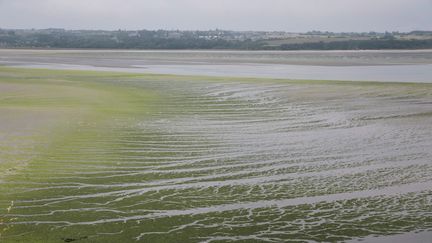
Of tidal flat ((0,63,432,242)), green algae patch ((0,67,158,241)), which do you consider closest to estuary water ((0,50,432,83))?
green algae patch ((0,67,158,241))

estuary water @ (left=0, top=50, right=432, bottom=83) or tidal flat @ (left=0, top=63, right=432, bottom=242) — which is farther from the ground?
estuary water @ (left=0, top=50, right=432, bottom=83)

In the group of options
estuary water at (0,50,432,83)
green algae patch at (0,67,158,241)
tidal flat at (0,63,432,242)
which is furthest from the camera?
estuary water at (0,50,432,83)

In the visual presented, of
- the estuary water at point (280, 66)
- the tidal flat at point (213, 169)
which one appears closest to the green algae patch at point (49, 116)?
the tidal flat at point (213, 169)

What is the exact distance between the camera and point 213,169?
635 inches

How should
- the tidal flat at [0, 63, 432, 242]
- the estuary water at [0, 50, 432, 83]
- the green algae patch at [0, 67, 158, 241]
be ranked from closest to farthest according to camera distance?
the tidal flat at [0, 63, 432, 242] < the green algae patch at [0, 67, 158, 241] < the estuary water at [0, 50, 432, 83]

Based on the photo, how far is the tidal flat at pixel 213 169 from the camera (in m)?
11.5

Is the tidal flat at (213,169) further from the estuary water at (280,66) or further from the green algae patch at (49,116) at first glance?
the estuary water at (280,66)

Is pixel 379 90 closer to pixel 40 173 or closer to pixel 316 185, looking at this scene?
pixel 316 185

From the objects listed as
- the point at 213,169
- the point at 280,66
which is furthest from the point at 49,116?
the point at 280,66

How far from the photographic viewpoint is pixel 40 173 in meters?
15.5

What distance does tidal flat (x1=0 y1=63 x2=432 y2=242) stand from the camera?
452 inches

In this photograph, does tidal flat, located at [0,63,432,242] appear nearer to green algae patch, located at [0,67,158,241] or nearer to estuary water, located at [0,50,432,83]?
green algae patch, located at [0,67,158,241]

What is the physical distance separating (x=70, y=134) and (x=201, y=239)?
11.1m

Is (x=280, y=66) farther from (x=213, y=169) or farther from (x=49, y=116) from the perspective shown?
(x=213, y=169)
